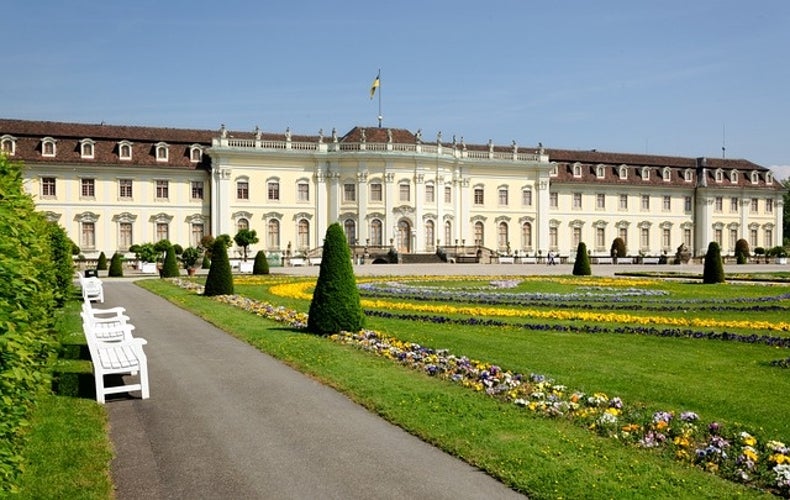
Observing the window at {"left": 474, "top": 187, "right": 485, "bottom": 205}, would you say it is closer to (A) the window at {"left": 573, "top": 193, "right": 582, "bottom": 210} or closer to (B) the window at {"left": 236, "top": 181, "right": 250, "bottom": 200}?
(A) the window at {"left": 573, "top": 193, "right": 582, "bottom": 210}

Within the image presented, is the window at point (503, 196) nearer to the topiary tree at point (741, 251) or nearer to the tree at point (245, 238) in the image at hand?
the topiary tree at point (741, 251)

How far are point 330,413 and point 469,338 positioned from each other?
18.6ft

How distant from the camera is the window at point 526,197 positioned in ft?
206

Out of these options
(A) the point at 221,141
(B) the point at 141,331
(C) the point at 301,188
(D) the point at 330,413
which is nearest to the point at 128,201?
(A) the point at 221,141

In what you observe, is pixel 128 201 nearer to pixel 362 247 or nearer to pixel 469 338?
pixel 362 247

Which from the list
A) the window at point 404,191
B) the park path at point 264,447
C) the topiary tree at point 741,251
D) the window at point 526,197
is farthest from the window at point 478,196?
the park path at point 264,447

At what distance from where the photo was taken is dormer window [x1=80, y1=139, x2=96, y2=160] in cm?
5253

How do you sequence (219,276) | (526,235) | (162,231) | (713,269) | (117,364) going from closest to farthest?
(117,364)
(219,276)
(713,269)
(162,231)
(526,235)

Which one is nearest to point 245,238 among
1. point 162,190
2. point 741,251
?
point 162,190

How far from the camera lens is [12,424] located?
480 centimetres

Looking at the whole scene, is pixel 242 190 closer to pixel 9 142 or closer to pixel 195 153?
pixel 195 153

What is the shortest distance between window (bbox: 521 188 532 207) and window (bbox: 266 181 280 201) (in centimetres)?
1974

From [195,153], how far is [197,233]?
18.8 feet

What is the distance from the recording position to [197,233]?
56062mm
